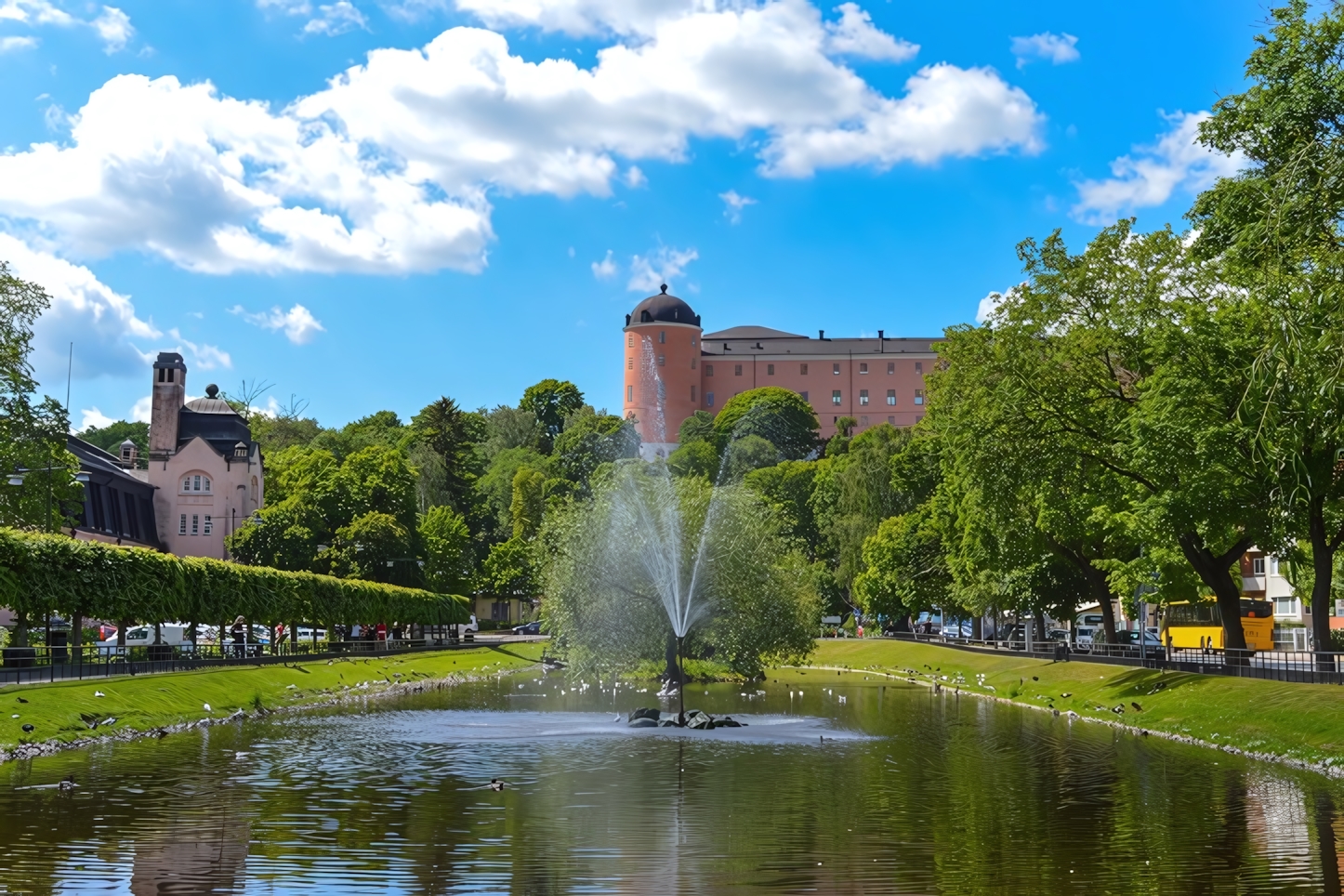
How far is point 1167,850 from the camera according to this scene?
2270 centimetres

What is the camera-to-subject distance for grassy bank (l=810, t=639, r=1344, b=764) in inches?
1499

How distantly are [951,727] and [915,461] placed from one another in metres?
46.8

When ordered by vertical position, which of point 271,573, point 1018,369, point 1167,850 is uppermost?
point 1018,369

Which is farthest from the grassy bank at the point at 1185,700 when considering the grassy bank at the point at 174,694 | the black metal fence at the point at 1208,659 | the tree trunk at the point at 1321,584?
the grassy bank at the point at 174,694

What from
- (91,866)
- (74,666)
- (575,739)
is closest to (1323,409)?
(575,739)

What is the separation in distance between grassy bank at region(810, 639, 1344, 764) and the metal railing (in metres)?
35.9

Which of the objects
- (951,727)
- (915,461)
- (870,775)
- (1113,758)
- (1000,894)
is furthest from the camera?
(915,461)

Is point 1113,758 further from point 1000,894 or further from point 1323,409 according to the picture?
point 1000,894

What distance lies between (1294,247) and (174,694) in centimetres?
3962

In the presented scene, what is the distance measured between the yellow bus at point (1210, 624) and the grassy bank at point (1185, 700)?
40.2 ft

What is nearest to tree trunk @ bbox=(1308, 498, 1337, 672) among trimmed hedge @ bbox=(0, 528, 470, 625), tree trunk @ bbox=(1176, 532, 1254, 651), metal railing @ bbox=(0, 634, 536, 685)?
tree trunk @ bbox=(1176, 532, 1254, 651)

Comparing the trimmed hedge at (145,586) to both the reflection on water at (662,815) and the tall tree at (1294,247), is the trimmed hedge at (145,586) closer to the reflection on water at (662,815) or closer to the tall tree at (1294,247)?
the reflection on water at (662,815)

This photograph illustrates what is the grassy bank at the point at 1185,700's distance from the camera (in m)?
38.1

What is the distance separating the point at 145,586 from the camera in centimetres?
5612
